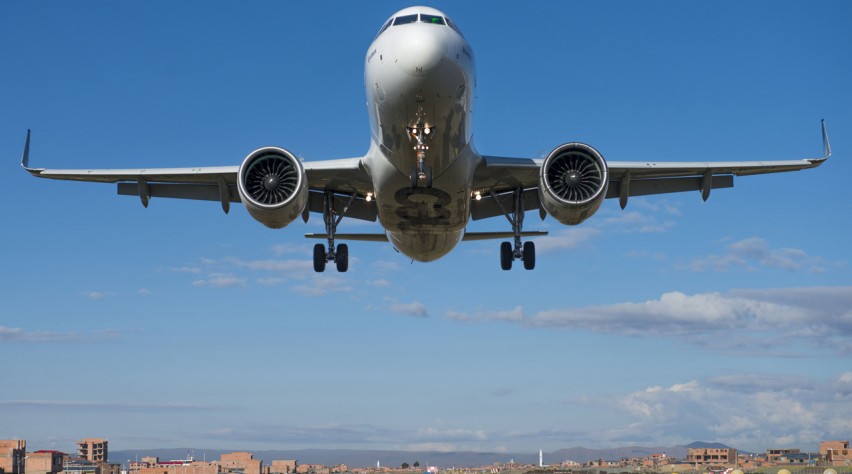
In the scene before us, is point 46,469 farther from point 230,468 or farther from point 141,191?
point 141,191

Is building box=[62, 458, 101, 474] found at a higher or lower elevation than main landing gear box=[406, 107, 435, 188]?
lower

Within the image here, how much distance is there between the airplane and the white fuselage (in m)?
0.03

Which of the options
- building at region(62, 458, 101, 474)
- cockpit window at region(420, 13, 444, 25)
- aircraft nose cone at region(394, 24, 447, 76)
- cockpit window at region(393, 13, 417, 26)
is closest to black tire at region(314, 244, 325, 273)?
cockpit window at region(393, 13, 417, 26)

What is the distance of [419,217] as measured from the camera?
28.7m

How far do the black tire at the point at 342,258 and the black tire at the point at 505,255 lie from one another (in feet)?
17.9

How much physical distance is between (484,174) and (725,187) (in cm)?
876

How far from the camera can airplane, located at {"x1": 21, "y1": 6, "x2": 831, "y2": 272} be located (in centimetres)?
2312

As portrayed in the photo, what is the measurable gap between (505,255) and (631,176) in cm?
585

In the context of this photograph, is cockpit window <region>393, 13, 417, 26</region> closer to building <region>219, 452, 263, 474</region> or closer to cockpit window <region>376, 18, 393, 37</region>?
cockpit window <region>376, 18, 393, 37</region>

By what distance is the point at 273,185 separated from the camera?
86.9ft

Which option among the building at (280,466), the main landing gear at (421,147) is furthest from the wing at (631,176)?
the building at (280,466)

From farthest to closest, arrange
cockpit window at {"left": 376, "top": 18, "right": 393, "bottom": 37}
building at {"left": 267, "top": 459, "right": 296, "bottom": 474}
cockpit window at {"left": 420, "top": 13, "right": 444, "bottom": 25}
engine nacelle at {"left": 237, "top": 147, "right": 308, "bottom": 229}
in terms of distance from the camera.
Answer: building at {"left": 267, "top": 459, "right": 296, "bottom": 474}, engine nacelle at {"left": 237, "top": 147, "right": 308, "bottom": 229}, cockpit window at {"left": 376, "top": 18, "right": 393, "bottom": 37}, cockpit window at {"left": 420, "top": 13, "right": 444, "bottom": 25}

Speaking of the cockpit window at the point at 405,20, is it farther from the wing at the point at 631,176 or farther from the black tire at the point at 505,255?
the black tire at the point at 505,255

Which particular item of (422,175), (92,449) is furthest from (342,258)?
(92,449)
